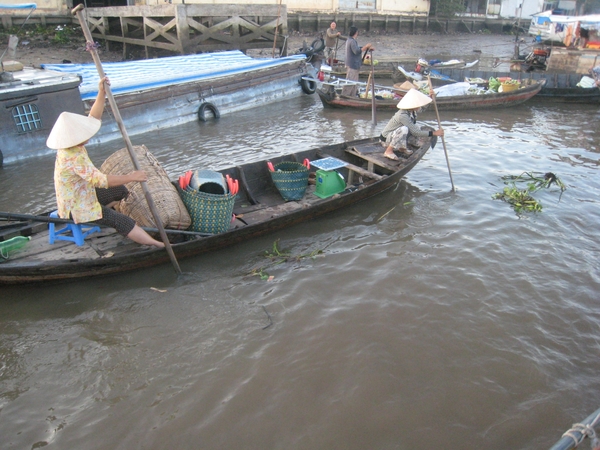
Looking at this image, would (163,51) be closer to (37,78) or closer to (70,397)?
(37,78)

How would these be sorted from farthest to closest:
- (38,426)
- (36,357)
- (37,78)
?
(37,78), (36,357), (38,426)

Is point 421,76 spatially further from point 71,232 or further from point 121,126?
point 71,232

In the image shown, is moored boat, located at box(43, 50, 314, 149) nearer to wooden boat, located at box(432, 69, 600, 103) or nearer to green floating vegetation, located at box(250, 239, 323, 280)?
wooden boat, located at box(432, 69, 600, 103)

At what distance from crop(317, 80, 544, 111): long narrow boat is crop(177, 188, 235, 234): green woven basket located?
8519mm

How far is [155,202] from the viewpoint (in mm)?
5414

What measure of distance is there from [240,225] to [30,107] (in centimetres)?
598

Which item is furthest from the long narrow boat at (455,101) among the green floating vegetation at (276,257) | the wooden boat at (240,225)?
the green floating vegetation at (276,257)

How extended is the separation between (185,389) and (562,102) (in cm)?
1554

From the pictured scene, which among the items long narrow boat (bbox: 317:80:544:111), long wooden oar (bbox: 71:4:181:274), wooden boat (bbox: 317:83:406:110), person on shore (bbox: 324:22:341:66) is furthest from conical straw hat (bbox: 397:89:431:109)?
person on shore (bbox: 324:22:341:66)

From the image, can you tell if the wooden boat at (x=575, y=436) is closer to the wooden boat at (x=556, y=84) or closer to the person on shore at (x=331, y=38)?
the person on shore at (x=331, y=38)

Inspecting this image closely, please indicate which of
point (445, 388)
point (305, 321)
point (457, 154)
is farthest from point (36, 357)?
point (457, 154)

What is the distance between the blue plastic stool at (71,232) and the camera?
5.11m

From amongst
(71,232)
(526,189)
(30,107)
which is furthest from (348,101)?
(71,232)

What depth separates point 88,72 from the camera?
11.8 metres
